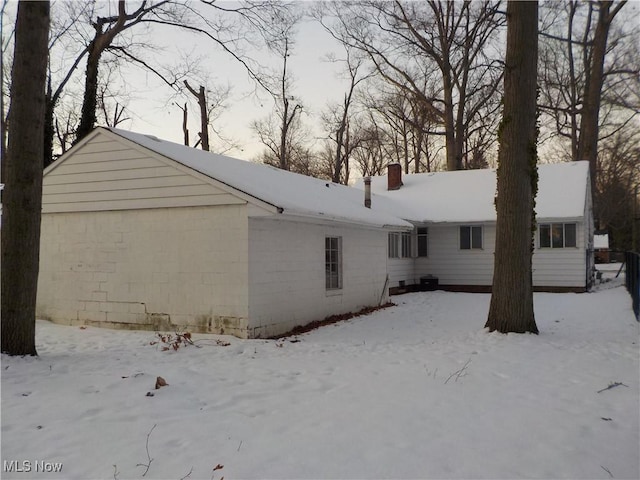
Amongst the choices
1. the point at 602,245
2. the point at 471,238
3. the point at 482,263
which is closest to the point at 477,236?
the point at 471,238

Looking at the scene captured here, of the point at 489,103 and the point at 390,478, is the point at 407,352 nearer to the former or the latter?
the point at 390,478

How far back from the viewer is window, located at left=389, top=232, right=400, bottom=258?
19.3m

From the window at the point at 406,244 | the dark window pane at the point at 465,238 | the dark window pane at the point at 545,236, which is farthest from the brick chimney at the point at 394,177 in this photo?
the dark window pane at the point at 545,236

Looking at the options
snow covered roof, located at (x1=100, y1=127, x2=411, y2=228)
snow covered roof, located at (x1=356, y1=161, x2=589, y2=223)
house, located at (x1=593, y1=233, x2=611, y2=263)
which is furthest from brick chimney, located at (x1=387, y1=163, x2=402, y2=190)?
house, located at (x1=593, y1=233, x2=611, y2=263)

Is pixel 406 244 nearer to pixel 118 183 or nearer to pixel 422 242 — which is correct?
pixel 422 242

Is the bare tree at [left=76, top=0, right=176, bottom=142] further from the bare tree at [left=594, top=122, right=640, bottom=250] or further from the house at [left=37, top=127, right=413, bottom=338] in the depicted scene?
the bare tree at [left=594, top=122, right=640, bottom=250]

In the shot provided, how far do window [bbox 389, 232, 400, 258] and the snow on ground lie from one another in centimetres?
1038

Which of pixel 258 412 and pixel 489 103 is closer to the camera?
pixel 258 412

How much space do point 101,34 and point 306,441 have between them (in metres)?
22.6

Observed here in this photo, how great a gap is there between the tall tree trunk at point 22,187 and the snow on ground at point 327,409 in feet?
1.87

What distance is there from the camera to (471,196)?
21.8m

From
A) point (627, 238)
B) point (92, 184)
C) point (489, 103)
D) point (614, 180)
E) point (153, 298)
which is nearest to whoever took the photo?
A: point (153, 298)

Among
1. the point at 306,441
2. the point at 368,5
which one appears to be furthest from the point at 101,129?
the point at 368,5

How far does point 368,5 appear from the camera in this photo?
27.8 m
